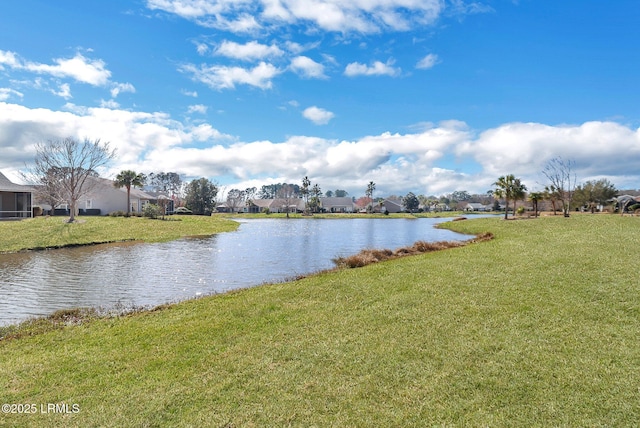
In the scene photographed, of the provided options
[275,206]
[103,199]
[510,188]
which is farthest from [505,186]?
[275,206]

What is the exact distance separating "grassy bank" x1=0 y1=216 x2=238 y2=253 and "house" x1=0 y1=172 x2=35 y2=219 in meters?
4.65

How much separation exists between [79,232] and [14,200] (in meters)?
15.4

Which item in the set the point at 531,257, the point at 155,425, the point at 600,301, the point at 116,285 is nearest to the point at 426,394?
the point at 155,425

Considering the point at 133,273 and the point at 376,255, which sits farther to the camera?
the point at 376,255

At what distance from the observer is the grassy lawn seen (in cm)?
474

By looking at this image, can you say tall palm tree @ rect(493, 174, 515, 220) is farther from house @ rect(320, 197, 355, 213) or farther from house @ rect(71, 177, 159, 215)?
house @ rect(320, 197, 355, 213)

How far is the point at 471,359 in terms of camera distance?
5.96 m

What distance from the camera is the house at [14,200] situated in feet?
121

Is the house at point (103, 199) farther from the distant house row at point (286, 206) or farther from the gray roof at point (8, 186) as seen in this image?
the distant house row at point (286, 206)

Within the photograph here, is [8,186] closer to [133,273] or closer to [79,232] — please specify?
[79,232]

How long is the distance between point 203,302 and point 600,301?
35.0 ft

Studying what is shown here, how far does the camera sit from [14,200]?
39.7 metres

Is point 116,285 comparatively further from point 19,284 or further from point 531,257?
point 531,257

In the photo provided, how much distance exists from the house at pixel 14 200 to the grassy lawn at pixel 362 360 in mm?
38136
